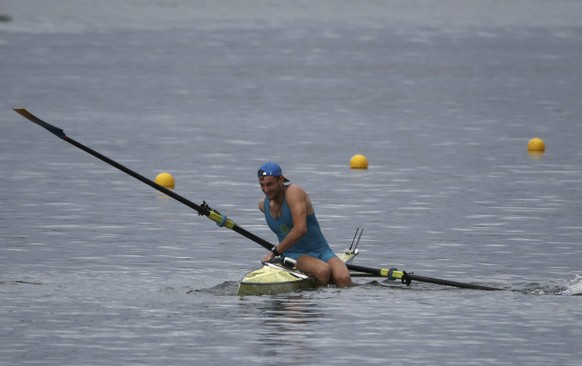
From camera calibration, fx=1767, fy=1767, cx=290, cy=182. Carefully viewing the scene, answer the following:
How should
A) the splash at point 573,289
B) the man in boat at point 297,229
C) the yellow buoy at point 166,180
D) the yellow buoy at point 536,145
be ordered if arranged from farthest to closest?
1. the yellow buoy at point 536,145
2. the yellow buoy at point 166,180
3. the man in boat at point 297,229
4. the splash at point 573,289

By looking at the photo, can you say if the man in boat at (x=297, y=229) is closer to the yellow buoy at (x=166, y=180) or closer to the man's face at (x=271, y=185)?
the man's face at (x=271, y=185)

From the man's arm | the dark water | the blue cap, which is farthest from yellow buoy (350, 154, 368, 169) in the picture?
the blue cap

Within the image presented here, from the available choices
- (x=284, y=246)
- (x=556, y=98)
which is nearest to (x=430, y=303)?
(x=284, y=246)

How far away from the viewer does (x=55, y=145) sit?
1377 inches

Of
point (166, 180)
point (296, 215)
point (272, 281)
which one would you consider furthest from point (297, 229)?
point (166, 180)

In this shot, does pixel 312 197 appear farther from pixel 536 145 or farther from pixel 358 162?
pixel 536 145

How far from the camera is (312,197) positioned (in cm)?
2700

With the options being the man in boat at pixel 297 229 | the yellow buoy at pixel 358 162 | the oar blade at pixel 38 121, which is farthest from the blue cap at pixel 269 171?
the yellow buoy at pixel 358 162

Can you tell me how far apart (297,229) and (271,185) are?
55cm

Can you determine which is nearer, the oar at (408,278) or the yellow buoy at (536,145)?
the oar at (408,278)

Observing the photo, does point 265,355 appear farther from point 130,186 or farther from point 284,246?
point 130,186

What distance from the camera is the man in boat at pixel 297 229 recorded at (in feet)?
61.2

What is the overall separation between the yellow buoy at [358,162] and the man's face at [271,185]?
12.0 metres

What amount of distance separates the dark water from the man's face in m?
1.12
